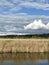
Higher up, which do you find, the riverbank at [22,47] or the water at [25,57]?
the riverbank at [22,47]

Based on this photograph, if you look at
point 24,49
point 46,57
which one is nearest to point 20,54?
point 24,49

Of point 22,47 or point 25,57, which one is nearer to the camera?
point 25,57

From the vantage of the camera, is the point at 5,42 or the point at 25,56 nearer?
the point at 25,56

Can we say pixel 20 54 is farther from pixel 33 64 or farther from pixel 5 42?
pixel 33 64

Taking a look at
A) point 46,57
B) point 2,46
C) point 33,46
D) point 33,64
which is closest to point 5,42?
point 2,46

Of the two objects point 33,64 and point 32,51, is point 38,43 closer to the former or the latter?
point 32,51

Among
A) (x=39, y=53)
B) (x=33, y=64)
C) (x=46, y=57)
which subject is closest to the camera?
(x=33, y=64)

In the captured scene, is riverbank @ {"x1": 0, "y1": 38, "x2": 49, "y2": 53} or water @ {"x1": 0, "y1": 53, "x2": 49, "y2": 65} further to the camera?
riverbank @ {"x1": 0, "y1": 38, "x2": 49, "y2": 53}

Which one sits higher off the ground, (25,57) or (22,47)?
(22,47)

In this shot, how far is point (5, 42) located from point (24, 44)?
1.38 meters

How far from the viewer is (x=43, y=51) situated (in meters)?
19.1

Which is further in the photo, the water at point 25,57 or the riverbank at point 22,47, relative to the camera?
the riverbank at point 22,47

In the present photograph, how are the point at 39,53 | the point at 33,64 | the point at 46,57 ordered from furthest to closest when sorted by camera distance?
1. the point at 39,53
2. the point at 46,57
3. the point at 33,64

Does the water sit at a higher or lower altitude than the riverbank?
lower
